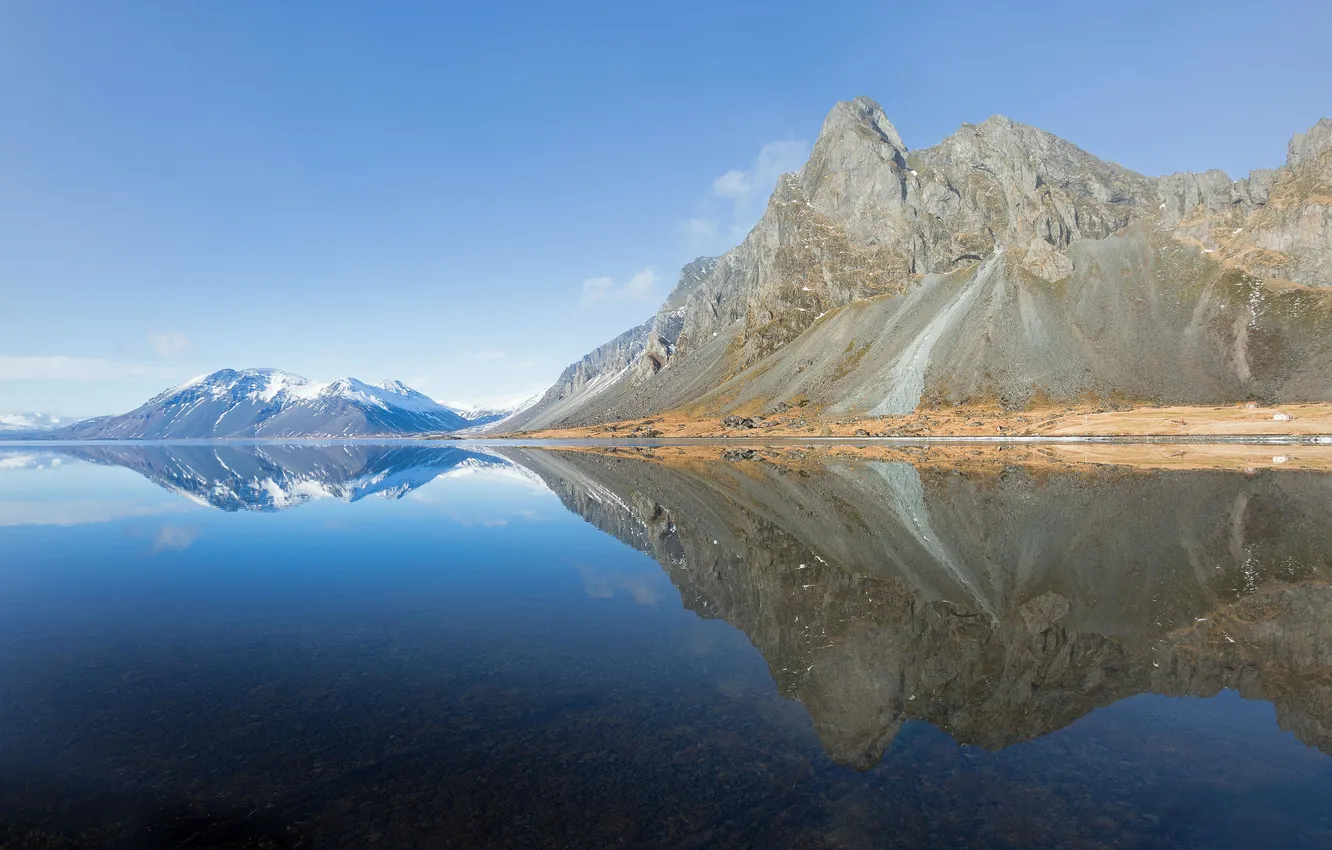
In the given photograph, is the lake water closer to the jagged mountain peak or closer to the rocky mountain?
the rocky mountain

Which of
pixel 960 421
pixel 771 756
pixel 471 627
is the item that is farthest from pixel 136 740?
pixel 960 421

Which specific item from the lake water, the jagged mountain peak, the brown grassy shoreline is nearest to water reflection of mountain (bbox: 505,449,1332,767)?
the lake water

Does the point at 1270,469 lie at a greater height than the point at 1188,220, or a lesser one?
lesser

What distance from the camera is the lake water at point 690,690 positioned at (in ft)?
30.6

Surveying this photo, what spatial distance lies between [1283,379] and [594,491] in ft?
459

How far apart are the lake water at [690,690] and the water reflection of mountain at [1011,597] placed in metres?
0.13

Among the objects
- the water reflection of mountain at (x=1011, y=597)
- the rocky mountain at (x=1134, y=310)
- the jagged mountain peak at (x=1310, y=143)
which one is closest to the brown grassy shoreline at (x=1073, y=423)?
the rocky mountain at (x=1134, y=310)

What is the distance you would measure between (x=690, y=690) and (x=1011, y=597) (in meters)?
12.4

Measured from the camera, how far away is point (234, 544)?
34188 mm

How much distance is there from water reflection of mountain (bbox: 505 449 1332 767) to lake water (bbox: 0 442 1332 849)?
0.43 ft

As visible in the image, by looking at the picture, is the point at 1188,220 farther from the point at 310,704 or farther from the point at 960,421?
the point at 310,704

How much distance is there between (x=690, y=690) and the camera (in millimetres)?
14078

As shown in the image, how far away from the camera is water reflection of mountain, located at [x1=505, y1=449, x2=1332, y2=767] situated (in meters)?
13.5

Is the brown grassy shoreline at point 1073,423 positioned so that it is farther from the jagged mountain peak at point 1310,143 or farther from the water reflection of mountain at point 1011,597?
the jagged mountain peak at point 1310,143
